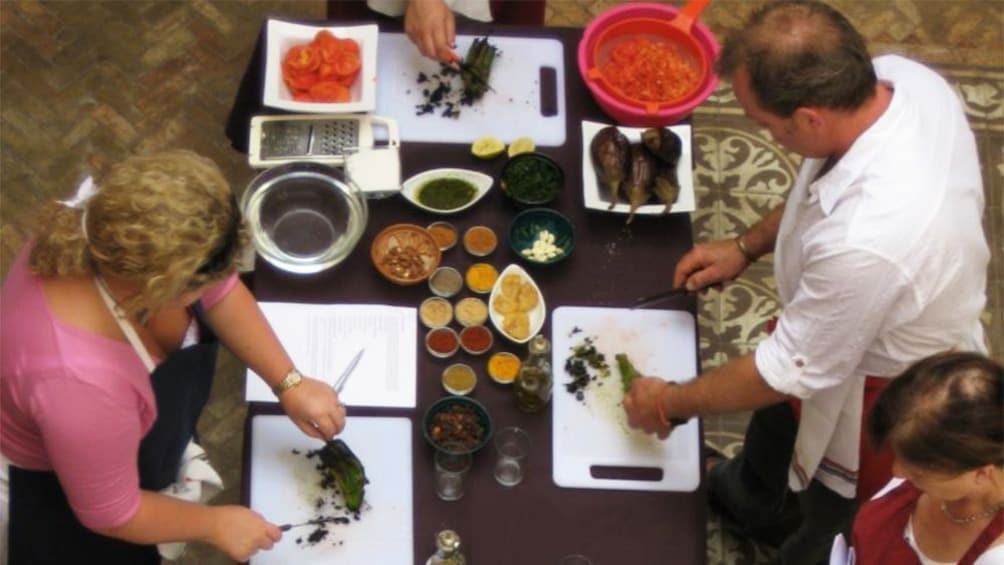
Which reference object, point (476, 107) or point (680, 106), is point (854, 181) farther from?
point (476, 107)

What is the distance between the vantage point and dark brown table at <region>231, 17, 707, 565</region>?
2.14 meters

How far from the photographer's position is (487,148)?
8.37 feet

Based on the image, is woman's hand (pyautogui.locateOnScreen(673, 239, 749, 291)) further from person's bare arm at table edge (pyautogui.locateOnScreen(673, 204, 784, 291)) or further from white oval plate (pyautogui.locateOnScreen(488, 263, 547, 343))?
white oval plate (pyautogui.locateOnScreen(488, 263, 547, 343))

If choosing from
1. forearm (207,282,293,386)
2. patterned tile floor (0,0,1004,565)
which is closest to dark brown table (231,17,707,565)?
forearm (207,282,293,386)

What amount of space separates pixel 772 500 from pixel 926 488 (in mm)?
1102

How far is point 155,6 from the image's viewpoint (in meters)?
3.88

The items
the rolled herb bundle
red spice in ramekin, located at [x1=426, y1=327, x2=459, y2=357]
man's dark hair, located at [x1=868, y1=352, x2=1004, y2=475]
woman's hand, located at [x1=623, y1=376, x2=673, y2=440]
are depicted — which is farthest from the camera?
the rolled herb bundle

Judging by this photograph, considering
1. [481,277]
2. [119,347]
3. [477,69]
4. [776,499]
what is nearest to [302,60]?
[477,69]

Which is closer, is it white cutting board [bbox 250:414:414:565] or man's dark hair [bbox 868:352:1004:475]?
man's dark hair [bbox 868:352:1004:475]

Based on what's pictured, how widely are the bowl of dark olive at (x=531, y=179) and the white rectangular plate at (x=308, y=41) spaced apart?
369 mm

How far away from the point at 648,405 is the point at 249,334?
819 millimetres

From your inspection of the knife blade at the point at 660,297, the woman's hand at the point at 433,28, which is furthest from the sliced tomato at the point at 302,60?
the knife blade at the point at 660,297

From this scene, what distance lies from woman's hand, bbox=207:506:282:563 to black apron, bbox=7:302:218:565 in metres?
0.16

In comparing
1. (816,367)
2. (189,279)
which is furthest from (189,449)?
(816,367)
